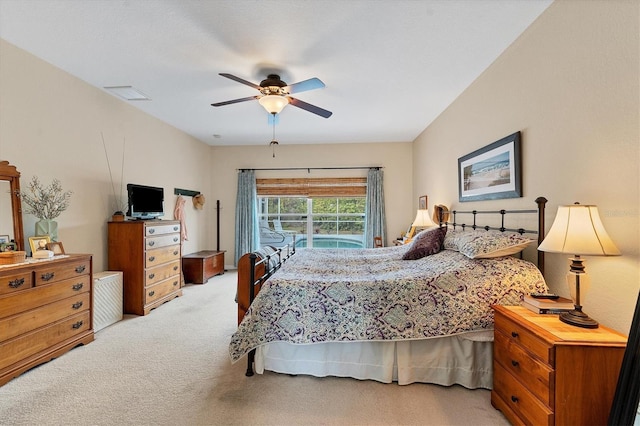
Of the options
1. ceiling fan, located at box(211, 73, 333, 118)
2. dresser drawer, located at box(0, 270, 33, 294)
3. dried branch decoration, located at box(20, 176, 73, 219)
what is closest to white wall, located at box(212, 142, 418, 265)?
ceiling fan, located at box(211, 73, 333, 118)

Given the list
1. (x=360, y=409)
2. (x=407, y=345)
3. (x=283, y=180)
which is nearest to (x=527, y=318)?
(x=407, y=345)

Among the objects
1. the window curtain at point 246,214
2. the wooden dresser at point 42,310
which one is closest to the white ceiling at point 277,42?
the wooden dresser at point 42,310

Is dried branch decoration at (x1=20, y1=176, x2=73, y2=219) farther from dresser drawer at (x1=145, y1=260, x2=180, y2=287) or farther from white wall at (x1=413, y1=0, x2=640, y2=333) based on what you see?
white wall at (x1=413, y1=0, x2=640, y2=333)

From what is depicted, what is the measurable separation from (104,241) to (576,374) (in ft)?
15.1

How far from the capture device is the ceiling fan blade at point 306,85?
2.62m

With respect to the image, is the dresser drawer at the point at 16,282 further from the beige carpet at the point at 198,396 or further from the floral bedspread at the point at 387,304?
the floral bedspread at the point at 387,304

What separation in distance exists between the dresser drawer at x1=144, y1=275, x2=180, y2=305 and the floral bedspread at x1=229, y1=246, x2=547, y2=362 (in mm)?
2276

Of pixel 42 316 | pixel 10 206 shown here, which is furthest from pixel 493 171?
pixel 10 206

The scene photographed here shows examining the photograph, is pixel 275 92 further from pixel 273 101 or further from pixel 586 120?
pixel 586 120

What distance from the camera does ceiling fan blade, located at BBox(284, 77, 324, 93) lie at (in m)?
2.62

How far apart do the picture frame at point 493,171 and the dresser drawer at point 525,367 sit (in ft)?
4.30

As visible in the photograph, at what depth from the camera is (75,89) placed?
323 cm

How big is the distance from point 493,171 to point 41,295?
4.20 m

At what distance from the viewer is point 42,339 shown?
2.41 meters
